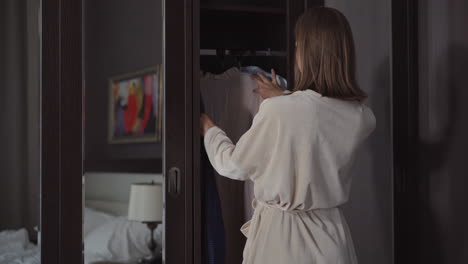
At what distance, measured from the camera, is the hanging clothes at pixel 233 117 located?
81.4 inches

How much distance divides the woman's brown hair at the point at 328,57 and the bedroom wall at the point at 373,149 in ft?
1.89

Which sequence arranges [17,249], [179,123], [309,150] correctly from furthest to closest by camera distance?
[179,123]
[17,249]
[309,150]

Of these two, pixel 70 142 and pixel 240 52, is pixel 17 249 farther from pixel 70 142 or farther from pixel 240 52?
pixel 240 52

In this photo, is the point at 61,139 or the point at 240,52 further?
the point at 240,52

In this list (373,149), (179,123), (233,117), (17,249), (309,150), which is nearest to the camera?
(309,150)

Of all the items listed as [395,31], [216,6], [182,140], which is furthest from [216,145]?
[395,31]

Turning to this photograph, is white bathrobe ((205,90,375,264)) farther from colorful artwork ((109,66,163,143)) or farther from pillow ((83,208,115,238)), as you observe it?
pillow ((83,208,115,238))

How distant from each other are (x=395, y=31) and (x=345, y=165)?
0.69m

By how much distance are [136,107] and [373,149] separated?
0.94 metres

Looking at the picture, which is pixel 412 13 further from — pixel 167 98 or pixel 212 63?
pixel 167 98

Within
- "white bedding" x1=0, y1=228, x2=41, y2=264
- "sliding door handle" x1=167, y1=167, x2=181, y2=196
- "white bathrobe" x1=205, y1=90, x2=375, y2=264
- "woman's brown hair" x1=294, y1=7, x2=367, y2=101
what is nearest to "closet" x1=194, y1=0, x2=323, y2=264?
"sliding door handle" x1=167, y1=167, x2=181, y2=196

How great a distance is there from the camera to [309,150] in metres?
1.59

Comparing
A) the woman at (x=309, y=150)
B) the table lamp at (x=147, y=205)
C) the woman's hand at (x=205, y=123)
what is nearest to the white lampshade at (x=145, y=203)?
the table lamp at (x=147, y=205)

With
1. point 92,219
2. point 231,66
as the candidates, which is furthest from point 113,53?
point 92,219
